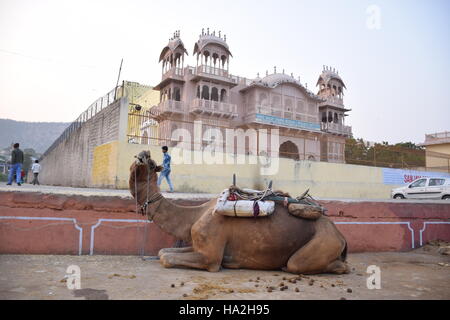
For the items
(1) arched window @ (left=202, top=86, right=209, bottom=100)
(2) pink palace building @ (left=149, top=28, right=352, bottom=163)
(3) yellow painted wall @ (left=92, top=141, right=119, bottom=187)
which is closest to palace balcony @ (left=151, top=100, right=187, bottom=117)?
(2) pink palace building @ (left=149, top=28, right=352, bottom=163)

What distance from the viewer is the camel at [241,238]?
4512 millimetres

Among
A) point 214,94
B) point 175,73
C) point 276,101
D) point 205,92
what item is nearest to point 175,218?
point 175,73

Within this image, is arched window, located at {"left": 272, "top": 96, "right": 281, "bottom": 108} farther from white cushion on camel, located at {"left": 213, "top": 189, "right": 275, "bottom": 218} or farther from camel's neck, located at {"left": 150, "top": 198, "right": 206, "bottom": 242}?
white cushion on camel, located at {"left": 213, "top": 189, "right": 275, "bottom": 218}

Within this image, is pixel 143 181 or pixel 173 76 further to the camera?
pixel 173 76

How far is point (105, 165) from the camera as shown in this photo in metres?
15.0

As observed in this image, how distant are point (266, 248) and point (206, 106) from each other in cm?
2311

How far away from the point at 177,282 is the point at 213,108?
24.0m

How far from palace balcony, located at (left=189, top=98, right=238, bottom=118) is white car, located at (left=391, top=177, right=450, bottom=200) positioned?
13821mm

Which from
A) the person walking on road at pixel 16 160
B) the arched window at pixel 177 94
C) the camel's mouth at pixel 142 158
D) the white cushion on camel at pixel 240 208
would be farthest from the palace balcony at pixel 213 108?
the white cushion on camel at pixel 240 208

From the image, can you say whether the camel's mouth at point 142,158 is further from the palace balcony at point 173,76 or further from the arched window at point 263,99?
the arched window at point 263,99

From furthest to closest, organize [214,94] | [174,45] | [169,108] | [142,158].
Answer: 1. [214,94]
2. [174,45]
3. [169,108]
4. [142,158]

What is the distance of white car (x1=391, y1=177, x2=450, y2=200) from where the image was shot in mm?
17033

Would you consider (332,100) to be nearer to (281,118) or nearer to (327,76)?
(327,76)

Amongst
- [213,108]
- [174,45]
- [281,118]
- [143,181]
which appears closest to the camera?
[143,181]
